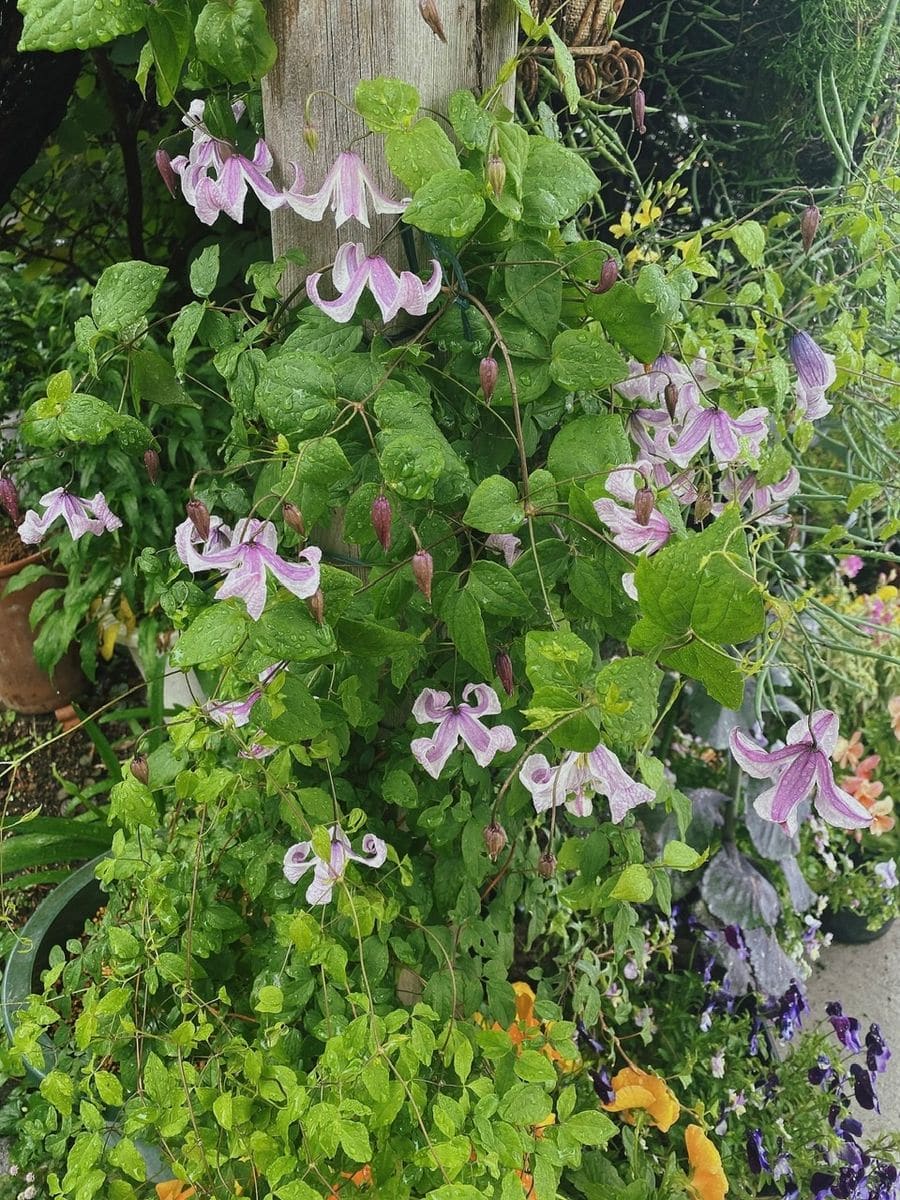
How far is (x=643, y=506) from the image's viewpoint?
61 centimetres

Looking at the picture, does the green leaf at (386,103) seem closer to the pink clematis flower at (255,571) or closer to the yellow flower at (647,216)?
the pink clematis flower at (255,571)

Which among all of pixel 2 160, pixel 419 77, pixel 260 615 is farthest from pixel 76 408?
pixel 2 160

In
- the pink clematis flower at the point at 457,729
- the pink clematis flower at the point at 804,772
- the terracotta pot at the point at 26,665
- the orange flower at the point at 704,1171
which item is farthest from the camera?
the terracotta pot at the point at 26,665

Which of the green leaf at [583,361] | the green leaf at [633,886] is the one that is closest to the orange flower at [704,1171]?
the green leaf at [633,886]

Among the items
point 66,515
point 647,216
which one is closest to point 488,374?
point 66,515

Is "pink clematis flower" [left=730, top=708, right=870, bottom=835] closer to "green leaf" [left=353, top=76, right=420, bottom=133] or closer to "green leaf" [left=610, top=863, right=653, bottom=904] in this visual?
"green leaf" [left=610, top=863, right=653, bottom=904]

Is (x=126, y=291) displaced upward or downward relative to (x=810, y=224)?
upward

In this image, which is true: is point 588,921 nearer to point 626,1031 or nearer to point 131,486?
point 626,1031

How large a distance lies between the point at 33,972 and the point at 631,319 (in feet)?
4.25

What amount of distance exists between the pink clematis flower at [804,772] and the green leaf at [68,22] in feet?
2.25

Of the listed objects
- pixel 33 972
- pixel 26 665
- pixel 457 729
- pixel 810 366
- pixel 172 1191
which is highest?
pixel 810 366

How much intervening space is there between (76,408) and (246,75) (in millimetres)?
308

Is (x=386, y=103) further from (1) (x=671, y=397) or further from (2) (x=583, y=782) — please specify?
(2) (x=583, y=782)

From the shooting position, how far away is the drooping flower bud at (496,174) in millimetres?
610
